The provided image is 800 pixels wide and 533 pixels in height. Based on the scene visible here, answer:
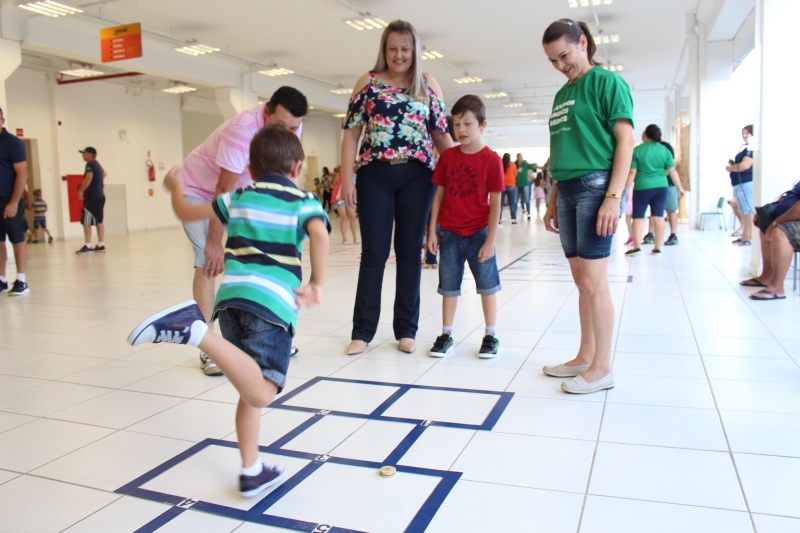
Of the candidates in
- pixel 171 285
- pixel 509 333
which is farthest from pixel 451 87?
pixel 509 333

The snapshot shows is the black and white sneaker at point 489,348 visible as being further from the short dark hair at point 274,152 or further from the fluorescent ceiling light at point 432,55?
the fluorescent ceiling light at point 432,55

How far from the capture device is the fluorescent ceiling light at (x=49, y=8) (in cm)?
873

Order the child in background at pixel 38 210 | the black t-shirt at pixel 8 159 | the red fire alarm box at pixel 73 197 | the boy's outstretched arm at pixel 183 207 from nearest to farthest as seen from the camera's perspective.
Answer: the boy's outstretched arm at pixel 183 207 < the black t-shirt at pixel 8 159 < the child in background at pixel 38 210 < the red fire alarm box at pixel 73 197

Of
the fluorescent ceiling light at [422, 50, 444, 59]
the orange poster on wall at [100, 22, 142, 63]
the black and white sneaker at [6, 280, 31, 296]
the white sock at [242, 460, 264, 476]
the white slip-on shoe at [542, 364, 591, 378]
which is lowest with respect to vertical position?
the white slip-on shoe at [542, 364, 591, 378]

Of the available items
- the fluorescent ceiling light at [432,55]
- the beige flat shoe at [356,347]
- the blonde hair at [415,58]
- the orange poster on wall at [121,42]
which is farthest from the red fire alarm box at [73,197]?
the blonde hair at [415,58]

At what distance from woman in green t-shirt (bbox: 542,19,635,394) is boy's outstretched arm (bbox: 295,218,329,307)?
1.24 metres

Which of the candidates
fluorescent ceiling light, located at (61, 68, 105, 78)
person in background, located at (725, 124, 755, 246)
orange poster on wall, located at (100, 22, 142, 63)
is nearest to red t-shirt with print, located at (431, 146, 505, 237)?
person in background, located at (725, 124, 755, 246)

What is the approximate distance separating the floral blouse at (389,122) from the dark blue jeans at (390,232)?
8 cm

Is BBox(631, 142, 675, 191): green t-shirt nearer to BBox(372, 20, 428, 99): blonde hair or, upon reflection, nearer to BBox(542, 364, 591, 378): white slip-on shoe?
BBox(372, 20, 428, 99): blonde hair

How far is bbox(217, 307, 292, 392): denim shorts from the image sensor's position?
71.3 inches

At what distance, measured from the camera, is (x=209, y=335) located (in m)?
1.67

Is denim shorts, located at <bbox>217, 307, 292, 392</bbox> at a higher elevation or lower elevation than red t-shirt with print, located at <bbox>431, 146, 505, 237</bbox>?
lower

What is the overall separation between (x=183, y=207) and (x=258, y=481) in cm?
89

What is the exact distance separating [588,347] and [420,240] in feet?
3.66
